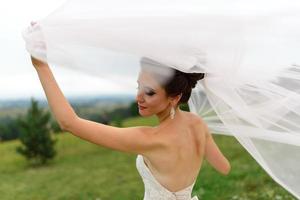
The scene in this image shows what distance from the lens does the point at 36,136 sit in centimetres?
1509

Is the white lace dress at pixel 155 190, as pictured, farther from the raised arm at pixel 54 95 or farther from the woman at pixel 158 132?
the raised arm at pixel 54 95

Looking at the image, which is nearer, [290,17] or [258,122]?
[290,17]

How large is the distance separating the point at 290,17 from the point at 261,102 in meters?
0.49

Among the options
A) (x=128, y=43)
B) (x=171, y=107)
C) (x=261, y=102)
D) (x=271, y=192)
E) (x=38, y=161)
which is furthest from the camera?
(x=38, y=161)

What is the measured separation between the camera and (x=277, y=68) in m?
3.33

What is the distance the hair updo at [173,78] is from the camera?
9.83 feet

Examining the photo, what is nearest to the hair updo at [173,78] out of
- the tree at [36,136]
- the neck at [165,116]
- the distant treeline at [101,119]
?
the neck at [165,116]

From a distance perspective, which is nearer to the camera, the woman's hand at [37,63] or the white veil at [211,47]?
the woman's hand at [37,63]

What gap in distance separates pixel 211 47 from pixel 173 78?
24 centimetres

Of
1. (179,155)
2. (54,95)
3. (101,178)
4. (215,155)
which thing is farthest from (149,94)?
(101,178)

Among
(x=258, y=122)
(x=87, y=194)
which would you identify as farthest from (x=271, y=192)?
(x=258, y=122)

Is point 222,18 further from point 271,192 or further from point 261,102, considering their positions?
point 271,192

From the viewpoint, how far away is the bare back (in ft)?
10.3

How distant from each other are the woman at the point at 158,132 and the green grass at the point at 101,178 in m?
4.31
